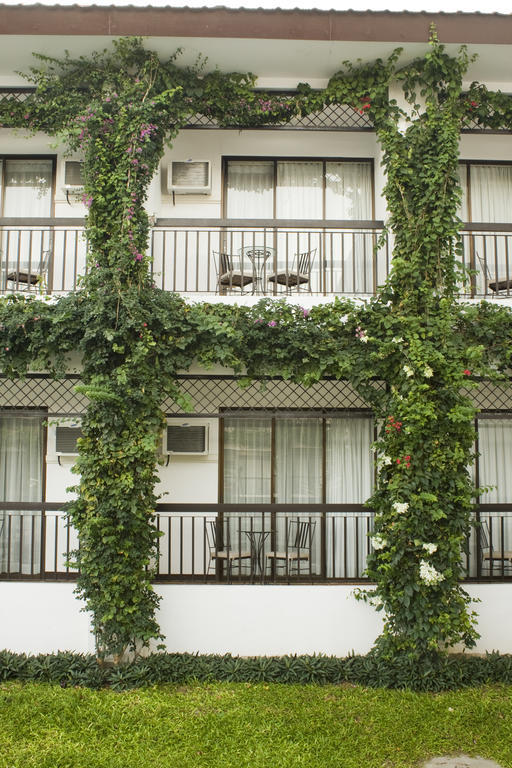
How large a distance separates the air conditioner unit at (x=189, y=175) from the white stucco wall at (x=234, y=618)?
4567mm

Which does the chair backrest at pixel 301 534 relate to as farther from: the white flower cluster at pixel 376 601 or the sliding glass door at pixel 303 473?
the white flower cluster at pixel 376 601

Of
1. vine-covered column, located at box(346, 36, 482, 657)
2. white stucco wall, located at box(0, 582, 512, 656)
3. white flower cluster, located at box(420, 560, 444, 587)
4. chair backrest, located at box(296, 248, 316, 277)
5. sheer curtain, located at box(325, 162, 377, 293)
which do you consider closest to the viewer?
white flower cluster, located at box(420, 560, 444, 587)

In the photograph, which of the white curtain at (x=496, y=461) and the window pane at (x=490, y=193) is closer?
the white curtain at (x=496, y=461)

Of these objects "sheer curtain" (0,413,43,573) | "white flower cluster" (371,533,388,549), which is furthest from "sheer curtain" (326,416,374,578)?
"sheer curtain" (0,413,43,573)

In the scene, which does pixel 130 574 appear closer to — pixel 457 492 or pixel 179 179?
pixel 457 492

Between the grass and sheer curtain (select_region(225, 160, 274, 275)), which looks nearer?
the grass

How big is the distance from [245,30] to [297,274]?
2511 millimetres

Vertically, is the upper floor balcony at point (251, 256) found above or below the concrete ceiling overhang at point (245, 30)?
below

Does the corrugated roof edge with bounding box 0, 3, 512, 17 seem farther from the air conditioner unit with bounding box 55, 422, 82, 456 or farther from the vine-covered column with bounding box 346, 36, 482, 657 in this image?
the air conditioner unit with bounding box 55, 422, 82, 456

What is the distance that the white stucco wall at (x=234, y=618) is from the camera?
20.2ft

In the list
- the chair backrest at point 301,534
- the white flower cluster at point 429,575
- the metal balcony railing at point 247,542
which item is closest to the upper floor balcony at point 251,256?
the metal balcony railing at point 247,542

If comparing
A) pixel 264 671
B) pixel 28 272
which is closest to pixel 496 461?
pixel 264 671

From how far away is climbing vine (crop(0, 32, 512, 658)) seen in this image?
5.82 meters

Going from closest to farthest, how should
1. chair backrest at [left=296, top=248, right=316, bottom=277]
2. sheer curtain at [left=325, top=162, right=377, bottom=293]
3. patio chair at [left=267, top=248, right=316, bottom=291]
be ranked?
1. patio chair at [left=267, top=248, right=316, bottom=291]
2. chair backrest at [left=296, top=248, right=316, bottom=277]
3. sheer curtain at [left=325, top=162, right=377, bottom=293]
